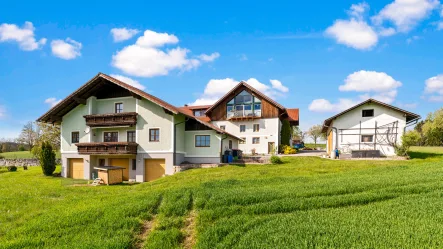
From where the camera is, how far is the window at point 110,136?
2498 cm

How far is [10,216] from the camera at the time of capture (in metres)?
10.2

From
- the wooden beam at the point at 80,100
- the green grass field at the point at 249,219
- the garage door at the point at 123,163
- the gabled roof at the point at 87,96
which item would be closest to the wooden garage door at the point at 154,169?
the garage door at the point at 123,163

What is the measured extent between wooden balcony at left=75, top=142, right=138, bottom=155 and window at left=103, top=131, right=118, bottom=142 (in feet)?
5.17

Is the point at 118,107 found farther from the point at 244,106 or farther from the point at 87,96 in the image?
the point at 244,106

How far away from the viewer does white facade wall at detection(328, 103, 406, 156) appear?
90.5 ft

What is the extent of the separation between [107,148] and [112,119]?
102 inches

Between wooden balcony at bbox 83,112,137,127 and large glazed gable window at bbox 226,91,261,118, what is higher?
large glazed gable window at bbox 226,91,261,118

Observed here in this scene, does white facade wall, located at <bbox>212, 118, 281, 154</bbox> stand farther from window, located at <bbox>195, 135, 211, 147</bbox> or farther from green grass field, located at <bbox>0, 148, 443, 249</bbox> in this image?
green grass field, located at <bbox>0, 148, 443, 249</bbox>

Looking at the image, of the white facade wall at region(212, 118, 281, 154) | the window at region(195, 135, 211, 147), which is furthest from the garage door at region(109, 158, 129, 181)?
the white facade wall at region(212, 118, 281, 154)

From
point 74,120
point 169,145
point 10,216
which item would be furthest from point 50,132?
point 10,216

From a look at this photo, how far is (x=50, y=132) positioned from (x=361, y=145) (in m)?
49.1

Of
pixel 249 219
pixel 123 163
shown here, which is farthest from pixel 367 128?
pixel 249 219

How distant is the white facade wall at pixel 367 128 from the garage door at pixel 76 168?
85.4 feet

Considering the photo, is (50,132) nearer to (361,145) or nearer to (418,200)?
(361,145)
